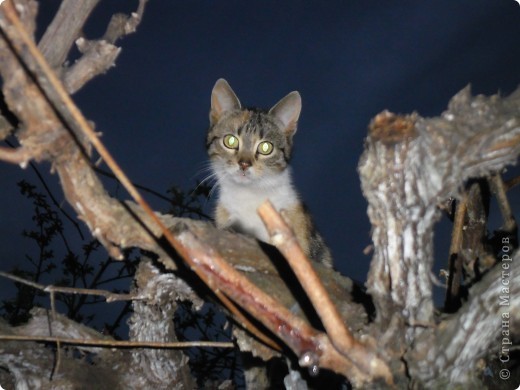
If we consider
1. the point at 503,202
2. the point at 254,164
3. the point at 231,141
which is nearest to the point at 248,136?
the point at 231,141

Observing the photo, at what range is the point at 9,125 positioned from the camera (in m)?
1.16

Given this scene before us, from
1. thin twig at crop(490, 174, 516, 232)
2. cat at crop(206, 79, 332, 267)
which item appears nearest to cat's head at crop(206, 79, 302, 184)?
cat at crop(206, 79, 332, 267)

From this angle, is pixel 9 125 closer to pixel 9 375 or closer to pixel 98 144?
pixel 98 144

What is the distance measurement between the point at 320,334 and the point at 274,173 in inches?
77.2

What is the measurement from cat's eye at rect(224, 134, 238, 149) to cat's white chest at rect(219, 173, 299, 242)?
317 mm

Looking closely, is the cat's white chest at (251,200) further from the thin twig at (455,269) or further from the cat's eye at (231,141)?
the thin twig at (455,269)

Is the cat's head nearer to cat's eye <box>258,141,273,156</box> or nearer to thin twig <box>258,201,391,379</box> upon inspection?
Result: cat's eye <box>258,141,273,156</box>

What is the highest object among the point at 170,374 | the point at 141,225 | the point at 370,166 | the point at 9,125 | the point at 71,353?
the point at 9,125

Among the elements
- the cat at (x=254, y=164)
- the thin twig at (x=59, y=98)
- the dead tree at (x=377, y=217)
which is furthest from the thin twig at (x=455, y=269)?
the cat at (x=254, y=164)

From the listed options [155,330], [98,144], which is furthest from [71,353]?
[98,144]

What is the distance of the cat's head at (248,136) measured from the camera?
2.92m

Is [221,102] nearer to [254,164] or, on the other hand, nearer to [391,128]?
[254,164]

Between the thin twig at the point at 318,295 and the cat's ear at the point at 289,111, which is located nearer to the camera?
the thin twig at the point at 318,295

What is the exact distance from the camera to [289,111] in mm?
3207
